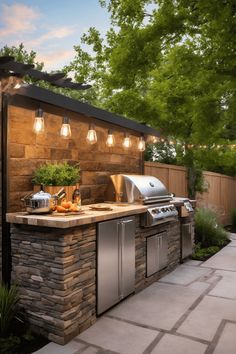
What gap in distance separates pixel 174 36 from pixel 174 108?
1.85 m

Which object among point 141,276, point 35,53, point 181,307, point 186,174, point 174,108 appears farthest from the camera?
point 35,53

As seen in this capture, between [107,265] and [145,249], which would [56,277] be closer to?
[107,265]

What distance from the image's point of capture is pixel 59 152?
15.0ft

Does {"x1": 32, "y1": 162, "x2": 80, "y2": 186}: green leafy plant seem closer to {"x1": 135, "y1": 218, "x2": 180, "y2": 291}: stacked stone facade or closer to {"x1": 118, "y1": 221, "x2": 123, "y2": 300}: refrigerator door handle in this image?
{"x1": 118, "y1": 221, "x2": 123, "y2": 300}: refrigerator door handle

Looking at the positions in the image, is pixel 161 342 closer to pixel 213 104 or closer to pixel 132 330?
pixel 132 330

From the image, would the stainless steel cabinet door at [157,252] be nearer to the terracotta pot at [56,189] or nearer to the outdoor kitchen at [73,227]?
the outdoor kitchen at [73,227]

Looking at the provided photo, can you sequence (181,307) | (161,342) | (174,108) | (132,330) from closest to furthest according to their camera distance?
1. (161,342)
2. (132,330)
3. (181,307)
4. (174,108)

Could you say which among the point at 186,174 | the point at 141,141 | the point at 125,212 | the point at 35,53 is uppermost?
the point at 35,53

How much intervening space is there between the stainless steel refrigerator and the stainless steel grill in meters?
0.64

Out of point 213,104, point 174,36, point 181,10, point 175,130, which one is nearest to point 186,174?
point 175,130

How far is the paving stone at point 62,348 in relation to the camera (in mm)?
3012

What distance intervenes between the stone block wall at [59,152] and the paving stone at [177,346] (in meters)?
2.17

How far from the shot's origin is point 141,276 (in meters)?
4.67

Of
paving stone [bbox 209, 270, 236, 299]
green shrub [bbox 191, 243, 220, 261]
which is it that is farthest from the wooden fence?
paving stone [bbox 209, 270, 236, 299]
